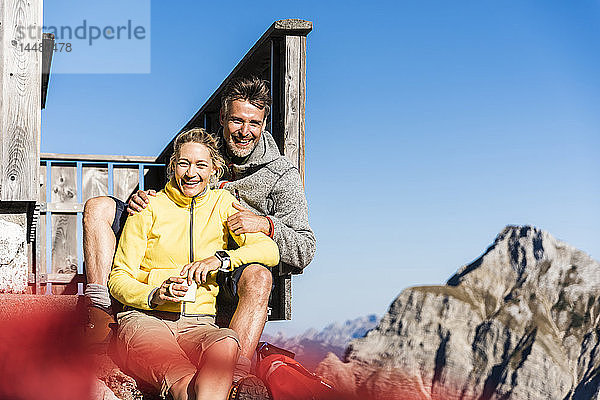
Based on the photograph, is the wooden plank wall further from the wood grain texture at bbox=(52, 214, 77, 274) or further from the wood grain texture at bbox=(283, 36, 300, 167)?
the wood grain texture at bbox=(283, 36, 300, 167)

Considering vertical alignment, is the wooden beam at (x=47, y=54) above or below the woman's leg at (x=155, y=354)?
above

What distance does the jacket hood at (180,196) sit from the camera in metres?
3.04

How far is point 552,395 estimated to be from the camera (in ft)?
455

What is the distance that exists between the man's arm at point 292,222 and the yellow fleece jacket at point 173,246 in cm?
21

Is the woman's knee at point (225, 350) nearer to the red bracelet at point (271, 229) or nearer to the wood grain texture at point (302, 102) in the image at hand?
the red bracelet at point (271, 229)

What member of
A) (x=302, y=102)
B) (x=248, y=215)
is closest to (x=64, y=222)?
(x=302, y=102)

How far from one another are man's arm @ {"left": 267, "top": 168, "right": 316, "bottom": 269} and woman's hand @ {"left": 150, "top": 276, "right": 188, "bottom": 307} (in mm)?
638

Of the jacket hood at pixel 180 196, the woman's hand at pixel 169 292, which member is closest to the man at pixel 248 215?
the jacket hood at pixel 180 196

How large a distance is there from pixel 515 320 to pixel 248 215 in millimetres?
151573

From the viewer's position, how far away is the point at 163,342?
256cm

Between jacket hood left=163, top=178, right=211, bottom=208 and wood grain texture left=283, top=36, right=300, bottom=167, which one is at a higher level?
wood grain texture left=283, top=36, right=300, bottom=167

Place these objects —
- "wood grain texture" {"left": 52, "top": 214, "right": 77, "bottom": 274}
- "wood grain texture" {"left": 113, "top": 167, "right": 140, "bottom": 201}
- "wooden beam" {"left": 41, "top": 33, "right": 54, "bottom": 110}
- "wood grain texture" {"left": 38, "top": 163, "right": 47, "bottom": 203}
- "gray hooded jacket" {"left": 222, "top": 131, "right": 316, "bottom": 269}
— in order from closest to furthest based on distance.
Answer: "gray hooded jacket" {"left": 222, "top": 131, "right": 316, "bottom": 269} → "wooden beam" {"left": 41, "top": 33, "right": 54, "bottom": 110} → "wood grain texture" {"left": 52, "top": 214, "right": 77, "bottom": 274} → "wood grain texture" {"left": 38, "top": 163, "right": 47, "bottom": 203} → "wood grain texture" {"left": 113, "top": 167, "right": 140, "bottom": 201}

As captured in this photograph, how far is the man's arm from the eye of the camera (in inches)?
130

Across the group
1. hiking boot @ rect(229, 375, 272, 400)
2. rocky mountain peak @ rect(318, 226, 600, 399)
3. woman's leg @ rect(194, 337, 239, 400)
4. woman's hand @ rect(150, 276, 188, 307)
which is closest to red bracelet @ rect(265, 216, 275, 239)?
woman's hand @ rect(150, 276, 188, 307)
